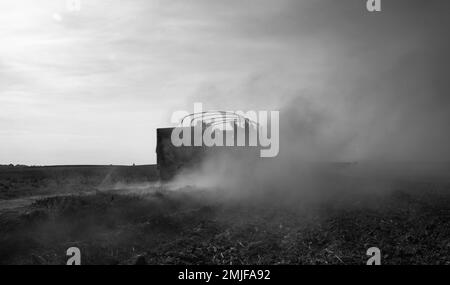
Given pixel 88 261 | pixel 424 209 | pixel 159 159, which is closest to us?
pixel 88 261

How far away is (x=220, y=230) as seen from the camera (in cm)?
1608

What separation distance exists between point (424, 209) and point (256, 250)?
29.5 ft

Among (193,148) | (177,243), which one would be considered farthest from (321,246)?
(193,148)

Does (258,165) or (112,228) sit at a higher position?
(258,165)

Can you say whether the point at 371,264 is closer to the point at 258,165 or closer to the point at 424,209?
the point at 424,209

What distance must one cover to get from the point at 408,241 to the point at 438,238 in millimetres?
996

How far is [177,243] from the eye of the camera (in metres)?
14.1

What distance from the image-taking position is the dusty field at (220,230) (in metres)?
12.7

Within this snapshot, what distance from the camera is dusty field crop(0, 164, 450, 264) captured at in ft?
41.7
